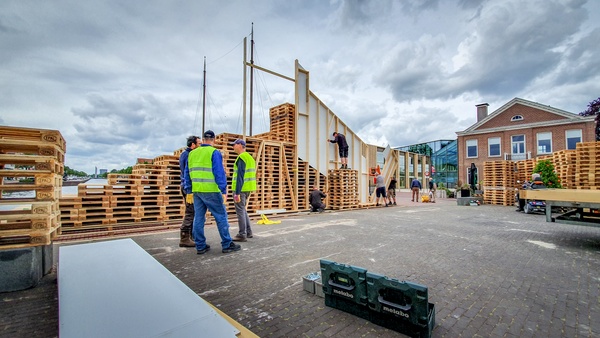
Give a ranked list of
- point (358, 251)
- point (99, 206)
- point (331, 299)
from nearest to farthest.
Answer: point (331, 299), point (358, 251), point (99, 206)

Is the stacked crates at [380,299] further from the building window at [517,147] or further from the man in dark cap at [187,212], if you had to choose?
the building window at [517,147]

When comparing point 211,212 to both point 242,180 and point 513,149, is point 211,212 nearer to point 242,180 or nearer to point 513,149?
point 242,180

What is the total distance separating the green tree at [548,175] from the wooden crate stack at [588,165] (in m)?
2.88

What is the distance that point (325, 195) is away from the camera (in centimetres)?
1269

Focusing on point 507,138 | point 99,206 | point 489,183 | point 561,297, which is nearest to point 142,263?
point 561,297

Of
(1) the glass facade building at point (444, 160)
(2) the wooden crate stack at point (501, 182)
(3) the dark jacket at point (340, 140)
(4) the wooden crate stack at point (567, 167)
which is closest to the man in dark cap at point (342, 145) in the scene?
(3) the dark jacket at point (340, 140)

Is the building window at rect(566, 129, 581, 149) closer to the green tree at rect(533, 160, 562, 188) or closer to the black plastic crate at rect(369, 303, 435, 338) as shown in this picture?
the green tree at rect(533, 160, 562, 188)

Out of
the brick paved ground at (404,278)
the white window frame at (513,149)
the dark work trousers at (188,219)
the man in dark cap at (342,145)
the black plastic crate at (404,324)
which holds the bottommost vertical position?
the brick paved ground at (404,278)

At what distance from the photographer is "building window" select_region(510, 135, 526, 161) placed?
27562 millimetres

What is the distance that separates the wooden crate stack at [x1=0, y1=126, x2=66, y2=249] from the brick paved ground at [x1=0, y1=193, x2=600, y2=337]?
0.73 m

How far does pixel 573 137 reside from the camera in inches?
990

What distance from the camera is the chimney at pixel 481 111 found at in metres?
30.8

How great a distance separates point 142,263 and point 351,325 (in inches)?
99.9

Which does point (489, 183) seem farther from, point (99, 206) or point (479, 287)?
point (99, 206)
